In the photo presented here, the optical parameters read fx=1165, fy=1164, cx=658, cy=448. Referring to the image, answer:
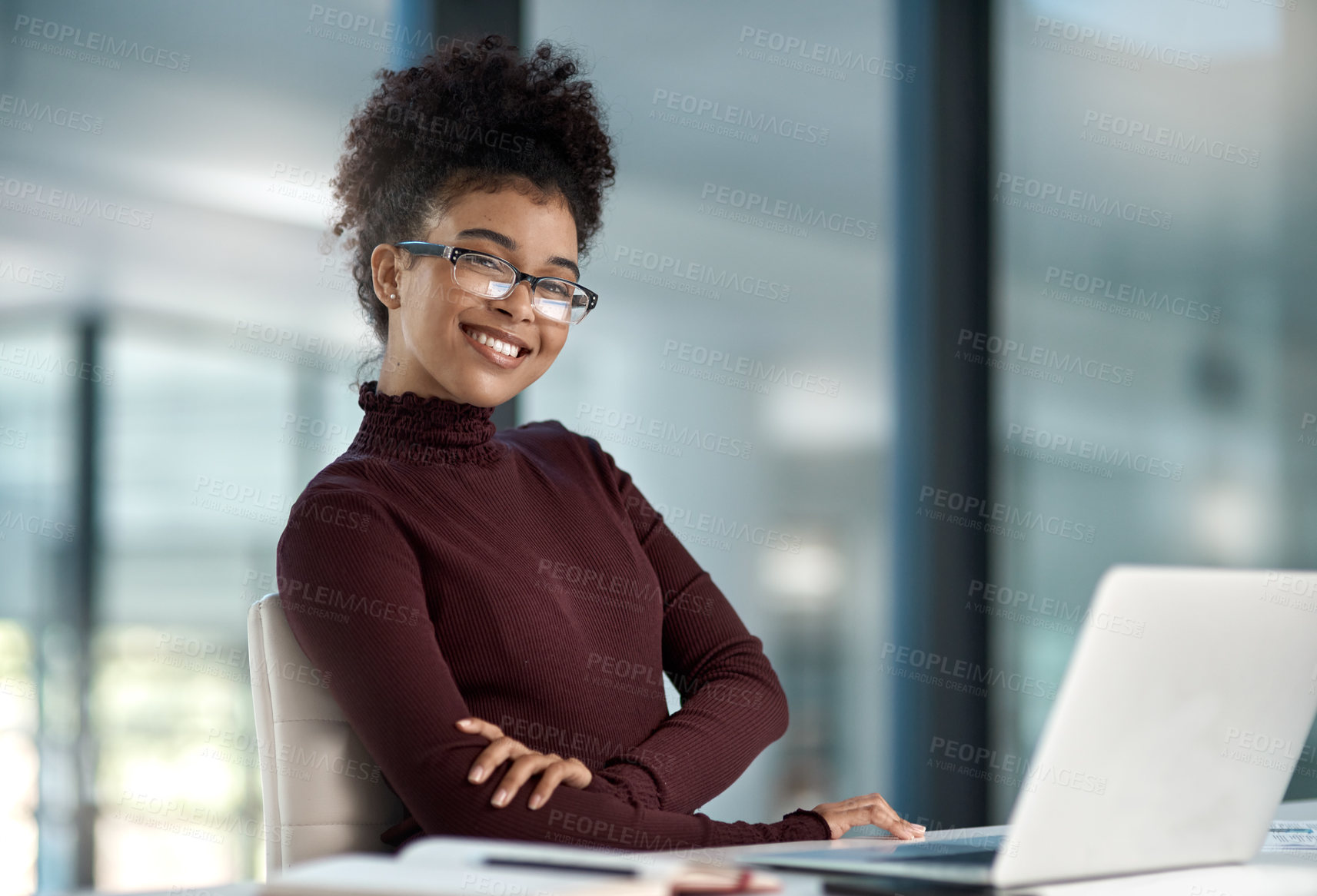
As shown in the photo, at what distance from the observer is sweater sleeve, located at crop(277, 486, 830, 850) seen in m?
1.24

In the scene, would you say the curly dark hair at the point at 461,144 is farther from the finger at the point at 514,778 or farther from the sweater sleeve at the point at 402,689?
the finger at the point at 514,778

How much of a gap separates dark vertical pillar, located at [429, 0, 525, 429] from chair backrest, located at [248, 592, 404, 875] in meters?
1.01

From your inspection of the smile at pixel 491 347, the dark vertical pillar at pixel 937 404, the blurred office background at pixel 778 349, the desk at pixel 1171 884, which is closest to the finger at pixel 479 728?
the desk at pixel 1171 884

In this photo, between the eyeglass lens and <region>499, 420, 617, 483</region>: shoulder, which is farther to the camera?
<region>499, 420, 617, 483</region>: shoulder

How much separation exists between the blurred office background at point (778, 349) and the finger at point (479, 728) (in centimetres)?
133

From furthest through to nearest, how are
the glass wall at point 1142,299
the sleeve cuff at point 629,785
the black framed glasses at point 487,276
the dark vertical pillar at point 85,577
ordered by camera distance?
the glass wall at point 1142,299 → the dark vertical pillar at point 85,577 → the black framed glasses at point 487,276 → the sleeve cuff at point 629,785

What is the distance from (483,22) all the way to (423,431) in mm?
1225

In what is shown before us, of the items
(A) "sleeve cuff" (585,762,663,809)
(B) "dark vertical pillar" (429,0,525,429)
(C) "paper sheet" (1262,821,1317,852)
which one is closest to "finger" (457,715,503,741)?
(A) "sleeve cuff" (585,762,663,809)

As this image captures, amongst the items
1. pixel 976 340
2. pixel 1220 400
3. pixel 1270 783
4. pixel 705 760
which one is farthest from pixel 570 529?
pixel 1220 400

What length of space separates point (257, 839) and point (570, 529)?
1.35m

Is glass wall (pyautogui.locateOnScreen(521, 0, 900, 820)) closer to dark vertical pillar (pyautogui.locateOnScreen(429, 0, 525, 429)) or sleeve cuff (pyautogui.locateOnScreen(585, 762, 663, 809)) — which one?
dark vertical pillar (pyautogui.locateOnScreen(429, 0, 525, 429))

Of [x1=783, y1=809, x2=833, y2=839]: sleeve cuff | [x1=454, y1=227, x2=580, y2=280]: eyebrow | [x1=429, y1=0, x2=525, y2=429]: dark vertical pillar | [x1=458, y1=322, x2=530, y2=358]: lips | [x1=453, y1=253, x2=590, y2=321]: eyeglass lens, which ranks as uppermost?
[x1=429, y1=0, x2=525, y2=429]: dark vertical pillar

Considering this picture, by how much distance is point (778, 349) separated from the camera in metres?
3.14

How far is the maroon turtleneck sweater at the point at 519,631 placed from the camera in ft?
4.15
